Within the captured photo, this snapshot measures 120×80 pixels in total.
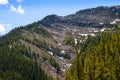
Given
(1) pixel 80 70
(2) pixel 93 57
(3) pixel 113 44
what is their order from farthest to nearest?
(3) pixel 113 44
(2) pixel 93 57
(1) pixel 80 70

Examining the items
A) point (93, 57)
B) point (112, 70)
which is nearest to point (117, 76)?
point (112, 70)

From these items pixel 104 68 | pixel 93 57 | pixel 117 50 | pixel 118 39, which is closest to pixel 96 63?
pixel 104 68

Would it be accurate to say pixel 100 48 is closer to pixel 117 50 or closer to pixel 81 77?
pixel 117 50

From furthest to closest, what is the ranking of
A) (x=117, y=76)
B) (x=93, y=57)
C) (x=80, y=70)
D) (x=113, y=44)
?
(x=113, y=44) < (x=93, y=57) < (x=80, y=70) < (x=117, y=76)

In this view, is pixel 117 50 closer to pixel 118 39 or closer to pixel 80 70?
pixel 118 39

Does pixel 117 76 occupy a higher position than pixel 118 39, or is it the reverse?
pixel 118 39

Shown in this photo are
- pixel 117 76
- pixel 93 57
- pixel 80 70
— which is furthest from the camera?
pixel 93 57

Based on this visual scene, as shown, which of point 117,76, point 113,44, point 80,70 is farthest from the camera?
point 113,44

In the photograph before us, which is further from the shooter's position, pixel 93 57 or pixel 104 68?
pixel 93 57

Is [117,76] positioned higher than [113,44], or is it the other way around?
[113,44]
